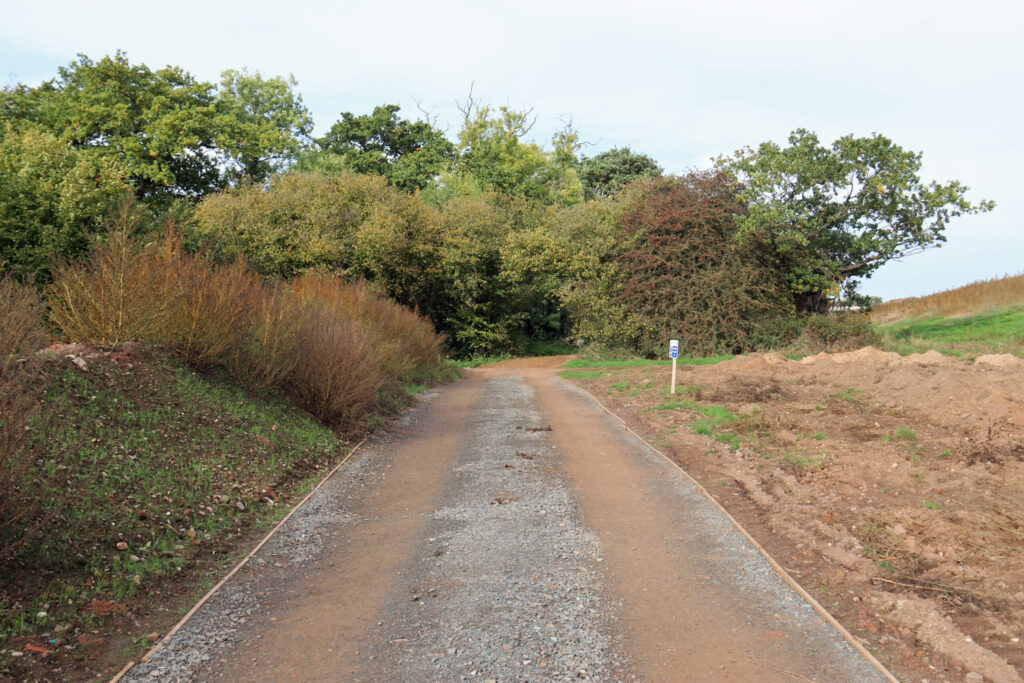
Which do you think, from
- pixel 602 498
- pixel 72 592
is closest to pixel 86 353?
pixel 72 592

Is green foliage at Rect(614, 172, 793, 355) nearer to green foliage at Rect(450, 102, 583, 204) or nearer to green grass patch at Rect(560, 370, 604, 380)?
green grass patch at Rect(560, 370, 604, 380)

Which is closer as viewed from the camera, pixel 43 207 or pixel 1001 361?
pixel 1001 361

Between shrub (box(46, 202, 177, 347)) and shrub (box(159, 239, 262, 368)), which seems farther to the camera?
shrub (box(159, 239, 262, 368))

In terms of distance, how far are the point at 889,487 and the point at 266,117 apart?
2205 inches

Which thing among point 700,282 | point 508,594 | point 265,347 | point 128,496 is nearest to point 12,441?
point 128,496

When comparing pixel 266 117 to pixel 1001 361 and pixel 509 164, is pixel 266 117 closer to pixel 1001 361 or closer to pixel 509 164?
pixel 509 164

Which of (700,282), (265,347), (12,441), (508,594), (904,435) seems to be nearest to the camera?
(12,441)

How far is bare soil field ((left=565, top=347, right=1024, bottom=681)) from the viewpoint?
16.7 ft

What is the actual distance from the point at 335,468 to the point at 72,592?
15.9 feet

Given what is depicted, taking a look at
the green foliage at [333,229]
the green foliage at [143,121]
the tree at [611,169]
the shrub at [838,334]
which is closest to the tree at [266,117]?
the green foliage at [143,121]

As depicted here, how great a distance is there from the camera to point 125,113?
3678 centimetres

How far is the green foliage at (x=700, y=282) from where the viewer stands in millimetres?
29031

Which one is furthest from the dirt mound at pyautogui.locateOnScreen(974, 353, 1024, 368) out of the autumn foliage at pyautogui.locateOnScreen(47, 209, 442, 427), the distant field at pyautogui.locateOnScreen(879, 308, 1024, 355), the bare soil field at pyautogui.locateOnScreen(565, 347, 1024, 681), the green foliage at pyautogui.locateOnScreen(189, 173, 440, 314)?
the green foliage at pyautogui.locateOnScreen(189, 173, 440, 314)

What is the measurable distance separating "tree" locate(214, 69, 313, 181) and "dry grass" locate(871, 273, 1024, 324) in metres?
40.0
